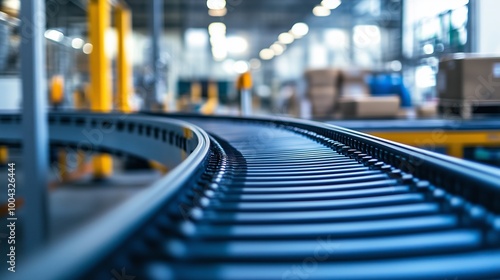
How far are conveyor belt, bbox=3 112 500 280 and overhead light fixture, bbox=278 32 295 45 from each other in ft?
82.4

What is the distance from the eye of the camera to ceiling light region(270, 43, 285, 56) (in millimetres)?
30275

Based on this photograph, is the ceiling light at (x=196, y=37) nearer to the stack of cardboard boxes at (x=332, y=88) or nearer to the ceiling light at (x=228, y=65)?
the ceiling light at (x=228, y=65)

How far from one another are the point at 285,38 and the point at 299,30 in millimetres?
2444

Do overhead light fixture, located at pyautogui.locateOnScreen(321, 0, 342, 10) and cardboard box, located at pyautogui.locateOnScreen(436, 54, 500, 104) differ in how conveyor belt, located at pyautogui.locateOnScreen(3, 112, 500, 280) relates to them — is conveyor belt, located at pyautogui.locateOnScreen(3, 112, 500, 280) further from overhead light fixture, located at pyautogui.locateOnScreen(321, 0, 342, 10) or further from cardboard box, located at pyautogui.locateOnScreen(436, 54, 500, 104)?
overhead light fixture, located at pyautogui.locateOnScreen(321, 0, 342, 10)

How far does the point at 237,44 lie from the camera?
2866 cm

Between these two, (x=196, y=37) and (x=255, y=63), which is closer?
(x=196, y=37)

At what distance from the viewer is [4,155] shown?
13.0 m

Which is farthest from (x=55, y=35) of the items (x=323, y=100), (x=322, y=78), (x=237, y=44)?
(x=237, y=44)

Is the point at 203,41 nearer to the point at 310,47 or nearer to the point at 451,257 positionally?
the point at 310,47

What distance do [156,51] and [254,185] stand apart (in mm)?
9833

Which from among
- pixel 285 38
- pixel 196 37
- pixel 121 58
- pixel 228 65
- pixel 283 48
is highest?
pixel 196 37

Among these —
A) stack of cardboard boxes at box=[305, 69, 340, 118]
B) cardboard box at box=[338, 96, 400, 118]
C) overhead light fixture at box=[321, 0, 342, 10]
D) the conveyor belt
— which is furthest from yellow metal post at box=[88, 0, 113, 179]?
the conveyor belt

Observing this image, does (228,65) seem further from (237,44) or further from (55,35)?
→ (55,35)

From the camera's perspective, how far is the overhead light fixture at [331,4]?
53.9ft
